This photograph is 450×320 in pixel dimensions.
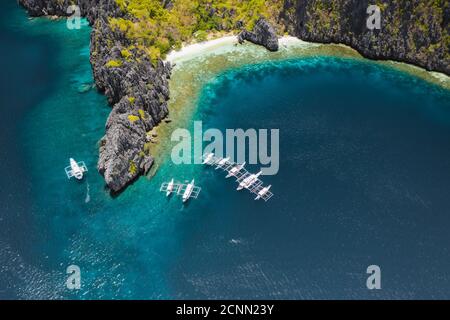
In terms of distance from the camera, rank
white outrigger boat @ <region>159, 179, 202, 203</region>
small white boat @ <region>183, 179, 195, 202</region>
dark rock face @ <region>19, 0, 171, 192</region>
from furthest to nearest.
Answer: dark rock face @ <region>19, 0, 171, 192</region> < white outrigger boat @ <region>159, 179, 202, 203</region> < small white boat @ <region>183, 179, 195, 202</region>

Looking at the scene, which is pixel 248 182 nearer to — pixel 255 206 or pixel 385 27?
pixel 255 206

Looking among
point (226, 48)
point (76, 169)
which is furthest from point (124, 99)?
point (226, 48)

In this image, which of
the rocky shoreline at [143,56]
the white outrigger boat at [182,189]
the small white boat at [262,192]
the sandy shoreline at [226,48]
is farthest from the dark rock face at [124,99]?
the small white boat at [262,192]

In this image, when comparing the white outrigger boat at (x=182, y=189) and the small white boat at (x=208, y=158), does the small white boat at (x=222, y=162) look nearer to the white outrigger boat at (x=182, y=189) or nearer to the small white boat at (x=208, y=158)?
the small white boat at (x=208, y=158)

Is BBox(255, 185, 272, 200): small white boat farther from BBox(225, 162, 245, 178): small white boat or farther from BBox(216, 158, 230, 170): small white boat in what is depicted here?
BBox(216, 158, 230, 170): small white boat

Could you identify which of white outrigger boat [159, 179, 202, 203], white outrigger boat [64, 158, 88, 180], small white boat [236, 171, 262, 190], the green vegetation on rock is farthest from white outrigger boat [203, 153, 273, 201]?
the green vegetation on rock

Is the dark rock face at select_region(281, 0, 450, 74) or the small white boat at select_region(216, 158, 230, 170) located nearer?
the small white boat at select_region(216, 158, 230, 170)
